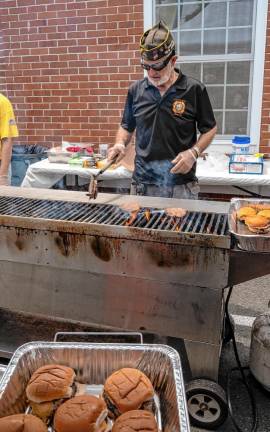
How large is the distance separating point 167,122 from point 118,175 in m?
1.72

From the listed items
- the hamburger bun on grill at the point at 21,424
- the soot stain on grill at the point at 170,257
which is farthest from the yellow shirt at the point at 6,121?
the hamburger bun on grill at the point at 21,424

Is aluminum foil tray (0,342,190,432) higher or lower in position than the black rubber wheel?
higher

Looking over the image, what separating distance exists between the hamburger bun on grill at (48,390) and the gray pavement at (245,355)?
1276 mm

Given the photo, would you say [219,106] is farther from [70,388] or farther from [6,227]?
[70,388]

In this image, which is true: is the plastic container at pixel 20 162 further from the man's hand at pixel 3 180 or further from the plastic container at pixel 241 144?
the plastic container at pixel 241 144

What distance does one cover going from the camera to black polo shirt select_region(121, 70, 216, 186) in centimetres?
315

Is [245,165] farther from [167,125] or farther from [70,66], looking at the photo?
[70,66]

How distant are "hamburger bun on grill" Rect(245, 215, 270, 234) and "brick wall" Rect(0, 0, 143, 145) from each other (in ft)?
13.0

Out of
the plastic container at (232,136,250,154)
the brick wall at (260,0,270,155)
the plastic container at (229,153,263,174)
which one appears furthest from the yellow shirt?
the brick wall at (260,0,270,155)

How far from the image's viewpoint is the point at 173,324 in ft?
7.62

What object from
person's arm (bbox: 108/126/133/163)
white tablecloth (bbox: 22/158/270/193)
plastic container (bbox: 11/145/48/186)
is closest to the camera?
person's arm (bbox: 108/126/133/163)

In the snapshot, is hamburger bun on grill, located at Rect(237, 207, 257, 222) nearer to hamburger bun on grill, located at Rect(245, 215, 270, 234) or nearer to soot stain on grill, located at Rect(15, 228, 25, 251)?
hamburger bun on grill, located at Rect(245, 215, 270, 234)

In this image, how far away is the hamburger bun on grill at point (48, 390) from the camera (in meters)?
1.35

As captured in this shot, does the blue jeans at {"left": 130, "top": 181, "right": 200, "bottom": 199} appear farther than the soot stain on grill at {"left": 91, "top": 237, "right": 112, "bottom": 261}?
Yes
